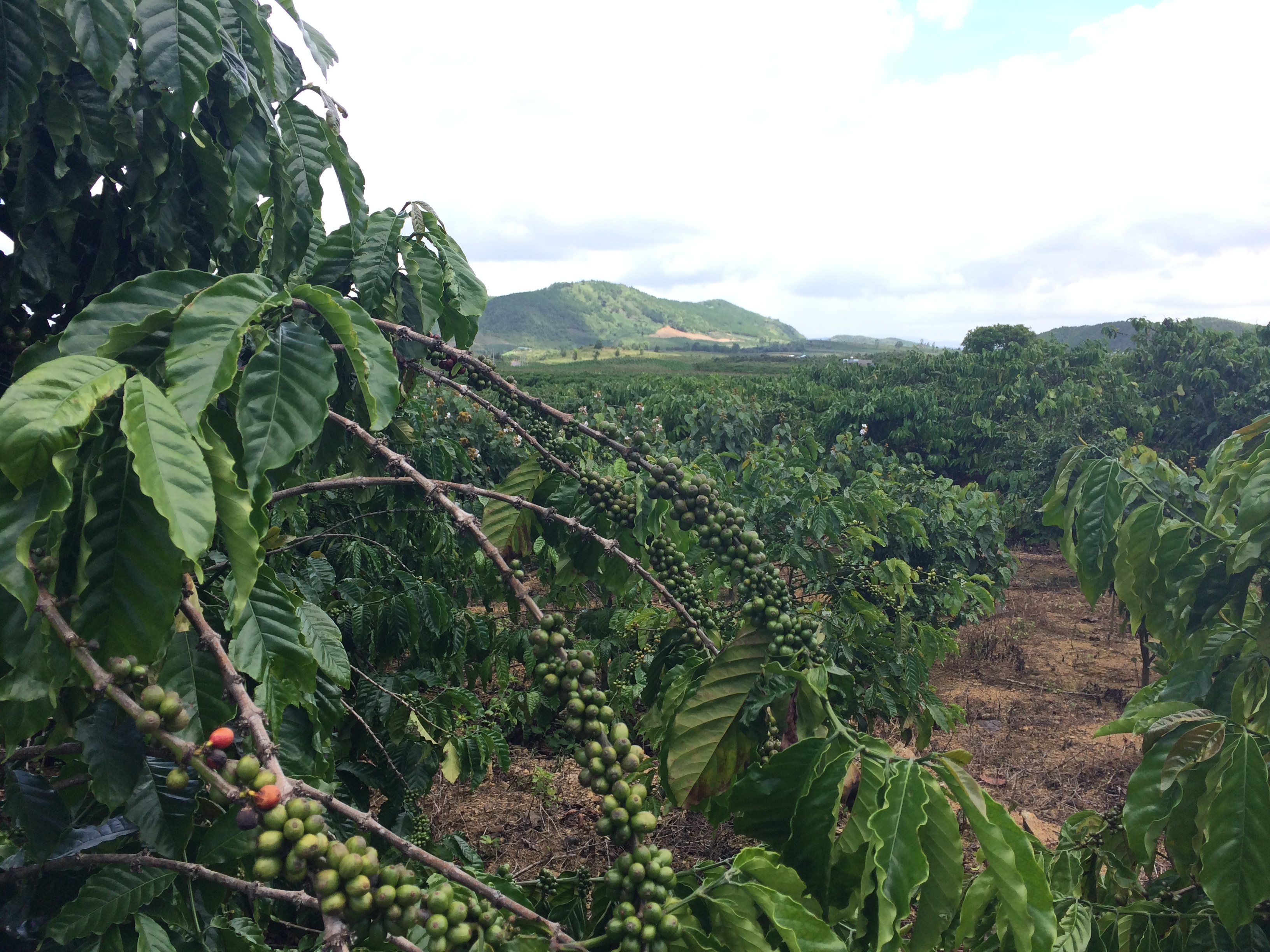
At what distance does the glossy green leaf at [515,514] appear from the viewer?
2180 millimetres

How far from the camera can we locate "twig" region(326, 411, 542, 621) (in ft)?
4.09

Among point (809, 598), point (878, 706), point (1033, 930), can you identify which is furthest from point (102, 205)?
point (809, 598)

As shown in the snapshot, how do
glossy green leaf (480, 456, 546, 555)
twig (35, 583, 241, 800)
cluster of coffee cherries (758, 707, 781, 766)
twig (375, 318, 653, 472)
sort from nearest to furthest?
twig (35, 583, 241, 800) → cluster of coffee cherries (758, 707, 781, 766) → twig (375, 318, 653, 472) → glossy green leaf (480, 456, 546, 555)

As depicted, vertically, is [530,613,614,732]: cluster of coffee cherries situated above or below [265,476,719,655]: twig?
below

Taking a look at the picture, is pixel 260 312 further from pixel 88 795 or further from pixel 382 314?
pixel 88 795

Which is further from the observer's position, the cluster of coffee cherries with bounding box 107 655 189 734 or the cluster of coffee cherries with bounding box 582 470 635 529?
the cluster of coffee cherries with bounding box 582 470 635 529

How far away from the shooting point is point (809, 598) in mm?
7867

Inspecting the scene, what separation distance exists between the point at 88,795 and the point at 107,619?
730mm

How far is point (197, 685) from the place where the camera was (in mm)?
1185

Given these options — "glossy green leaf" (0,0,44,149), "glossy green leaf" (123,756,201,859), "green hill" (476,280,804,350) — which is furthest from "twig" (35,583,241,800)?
"green hill" (476,280,804,350)

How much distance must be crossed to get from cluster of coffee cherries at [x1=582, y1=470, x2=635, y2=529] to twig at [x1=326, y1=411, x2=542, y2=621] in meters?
0.48

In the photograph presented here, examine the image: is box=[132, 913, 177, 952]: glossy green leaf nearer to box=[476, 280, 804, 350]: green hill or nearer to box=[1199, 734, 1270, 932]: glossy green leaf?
box=[1199, 734, 1270, 932]: glossy green leaf

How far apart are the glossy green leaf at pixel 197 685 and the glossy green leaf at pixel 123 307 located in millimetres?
464

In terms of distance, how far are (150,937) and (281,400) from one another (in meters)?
0.84
